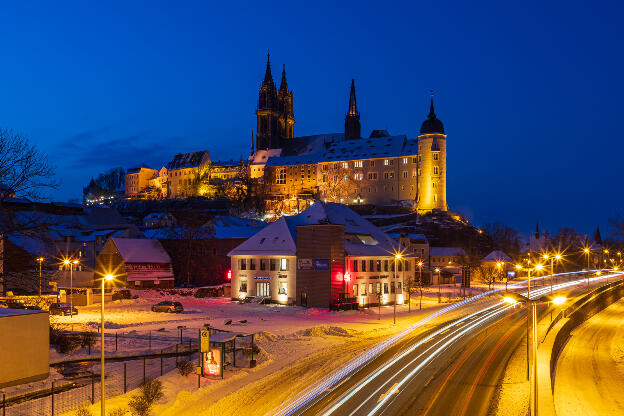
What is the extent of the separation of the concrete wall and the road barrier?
64.2 feet

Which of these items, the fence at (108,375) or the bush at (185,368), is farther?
the bush at (185,368)

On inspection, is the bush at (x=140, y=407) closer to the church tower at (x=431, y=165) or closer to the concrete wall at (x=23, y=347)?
the concrete wall at (x=23, y=347)

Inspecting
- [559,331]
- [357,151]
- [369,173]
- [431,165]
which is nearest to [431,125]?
[431,165]

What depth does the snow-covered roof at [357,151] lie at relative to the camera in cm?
16950

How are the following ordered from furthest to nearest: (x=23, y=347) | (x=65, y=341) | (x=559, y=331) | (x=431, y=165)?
(x=431, y=165) < (x=559, y=331) < (x=65, y=341) < (x=23, y=347)

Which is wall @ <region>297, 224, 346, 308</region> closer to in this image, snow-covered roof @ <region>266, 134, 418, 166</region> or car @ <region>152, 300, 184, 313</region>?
car @ <region>152, 300, 184, 313</region>

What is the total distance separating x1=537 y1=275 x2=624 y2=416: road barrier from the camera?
22906 mm

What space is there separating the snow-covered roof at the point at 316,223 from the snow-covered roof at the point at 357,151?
104m

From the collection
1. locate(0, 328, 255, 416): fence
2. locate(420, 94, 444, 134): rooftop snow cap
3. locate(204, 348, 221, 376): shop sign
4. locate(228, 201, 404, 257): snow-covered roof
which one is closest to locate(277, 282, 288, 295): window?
locate(228, 201, 404, 257): snow-covered roof

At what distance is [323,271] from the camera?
181 feet

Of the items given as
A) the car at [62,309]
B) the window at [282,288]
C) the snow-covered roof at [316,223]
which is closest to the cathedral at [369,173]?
the snow-covered roof at [316,223]

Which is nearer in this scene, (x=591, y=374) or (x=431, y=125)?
(x=591, y=374)

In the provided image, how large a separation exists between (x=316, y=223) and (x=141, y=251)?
27.0m

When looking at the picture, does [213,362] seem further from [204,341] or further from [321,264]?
[321,264]
